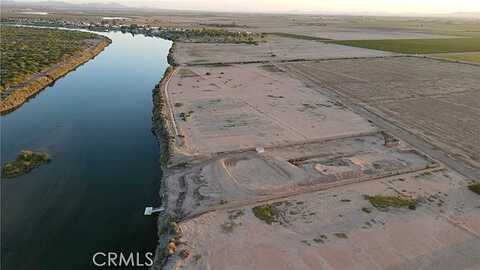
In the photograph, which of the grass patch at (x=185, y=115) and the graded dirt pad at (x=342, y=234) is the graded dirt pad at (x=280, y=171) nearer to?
the graded dirt pad at (x=342, y=234)

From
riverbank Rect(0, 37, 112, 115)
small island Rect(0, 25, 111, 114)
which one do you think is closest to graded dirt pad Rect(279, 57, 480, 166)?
riverbank Rect(0, 37, 112, 115)

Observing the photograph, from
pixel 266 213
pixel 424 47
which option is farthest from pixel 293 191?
pixel 424 47

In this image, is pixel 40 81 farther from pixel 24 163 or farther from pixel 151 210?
pixel 151 210

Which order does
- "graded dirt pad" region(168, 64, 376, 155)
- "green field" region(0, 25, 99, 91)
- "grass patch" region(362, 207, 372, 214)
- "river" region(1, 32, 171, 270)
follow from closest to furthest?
1. "river" region(1, 32, 171, 270)
2. "grass patch" region(362, 207, 372, 214)
3. "graded dirt pad" region(168, 64, 376, 155)
4. "green field" region(0, 25, 99, 91)

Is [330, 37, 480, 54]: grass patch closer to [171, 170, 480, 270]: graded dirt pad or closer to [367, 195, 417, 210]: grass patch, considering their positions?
[367, 195, 417, 210]: grass patch

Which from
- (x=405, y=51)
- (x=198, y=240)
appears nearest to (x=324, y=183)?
(x=198, y=240)

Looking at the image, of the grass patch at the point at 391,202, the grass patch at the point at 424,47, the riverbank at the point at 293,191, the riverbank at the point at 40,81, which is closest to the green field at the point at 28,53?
the riverbank at the point at 40,81
